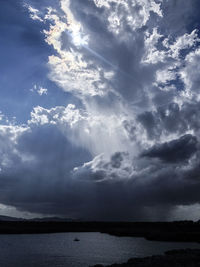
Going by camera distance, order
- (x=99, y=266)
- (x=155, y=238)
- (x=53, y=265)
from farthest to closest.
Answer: (x=155, y=238), (x=53, y=265), (x=99, y=266)

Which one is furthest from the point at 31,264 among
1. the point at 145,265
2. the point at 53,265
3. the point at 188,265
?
the point at 188,265

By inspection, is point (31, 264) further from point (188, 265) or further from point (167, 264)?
point (188, 265)

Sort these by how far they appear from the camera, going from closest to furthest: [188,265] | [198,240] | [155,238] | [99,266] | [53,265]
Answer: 1. [188,265]
2. [99,266]
3. [53,265]
4. [198,240]
5. [155,238]

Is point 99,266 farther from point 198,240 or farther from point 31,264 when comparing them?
point 198,240

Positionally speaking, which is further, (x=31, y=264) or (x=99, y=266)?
(x=31, y=264)

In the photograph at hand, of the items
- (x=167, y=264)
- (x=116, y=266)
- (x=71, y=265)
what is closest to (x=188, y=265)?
(x=167, y=264)

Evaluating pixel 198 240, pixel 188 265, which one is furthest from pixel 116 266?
pixel 198 240

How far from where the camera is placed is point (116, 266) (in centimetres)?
4644

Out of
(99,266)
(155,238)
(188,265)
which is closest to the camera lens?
(188,265)

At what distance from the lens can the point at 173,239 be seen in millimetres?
135000

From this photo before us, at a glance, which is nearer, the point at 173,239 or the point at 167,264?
the point at 167,264

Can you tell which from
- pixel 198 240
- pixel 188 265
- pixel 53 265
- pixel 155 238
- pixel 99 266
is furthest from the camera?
pixel 155 238

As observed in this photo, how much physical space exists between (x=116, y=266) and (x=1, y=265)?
81.0 feet

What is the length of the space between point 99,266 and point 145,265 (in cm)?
764
